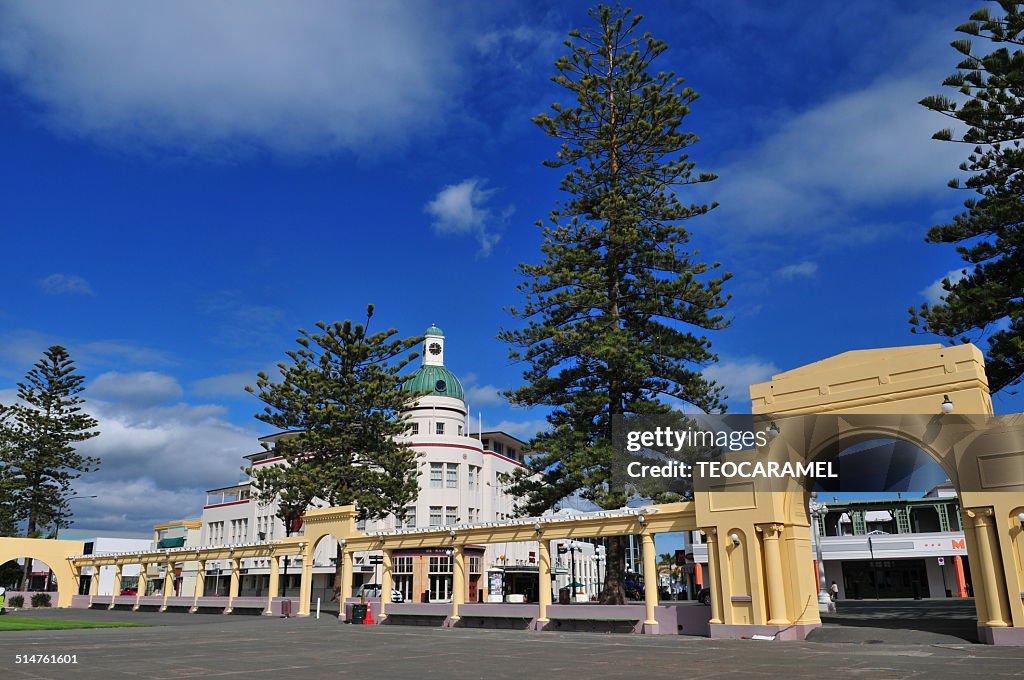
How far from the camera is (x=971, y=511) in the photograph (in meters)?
14.5

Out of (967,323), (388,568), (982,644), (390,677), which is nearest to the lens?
(390,677)

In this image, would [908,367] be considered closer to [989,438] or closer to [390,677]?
[989,438]

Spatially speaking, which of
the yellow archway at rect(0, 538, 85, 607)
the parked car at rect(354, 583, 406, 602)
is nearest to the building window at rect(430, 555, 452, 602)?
the parked car at rect(354, 583, 406, 602)

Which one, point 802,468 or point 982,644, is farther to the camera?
point 802,468

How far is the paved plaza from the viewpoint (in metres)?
9.98

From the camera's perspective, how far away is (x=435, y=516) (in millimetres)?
50781

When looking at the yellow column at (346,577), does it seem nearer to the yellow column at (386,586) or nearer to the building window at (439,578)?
the yellow column at (386,586)

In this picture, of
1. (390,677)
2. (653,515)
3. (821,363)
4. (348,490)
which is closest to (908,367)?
(821,363)

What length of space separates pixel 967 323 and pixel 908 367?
620 cm

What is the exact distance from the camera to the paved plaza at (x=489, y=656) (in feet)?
32.7

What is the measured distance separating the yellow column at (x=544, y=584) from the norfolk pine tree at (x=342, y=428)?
42.9ft

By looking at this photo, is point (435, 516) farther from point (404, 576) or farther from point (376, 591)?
point (376, 591)

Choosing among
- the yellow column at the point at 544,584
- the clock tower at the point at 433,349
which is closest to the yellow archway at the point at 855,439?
the yellow column at the point at 544,584

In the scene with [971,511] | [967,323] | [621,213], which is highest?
[621,213]
